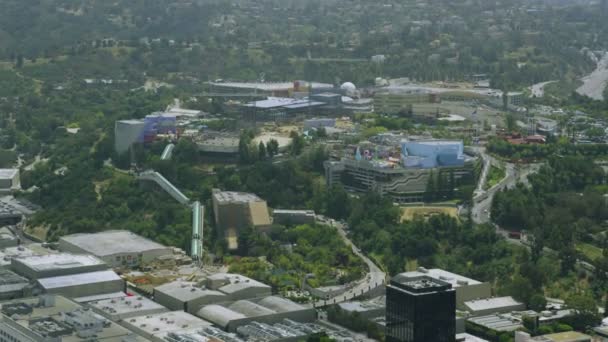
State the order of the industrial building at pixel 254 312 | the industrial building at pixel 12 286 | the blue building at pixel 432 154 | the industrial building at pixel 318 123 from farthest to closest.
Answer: the industrial building at pixel 318 123 < the blue building at pixel 432 154 < the industrial building at pixel 12 286 < the industrial building at pixel 254 312

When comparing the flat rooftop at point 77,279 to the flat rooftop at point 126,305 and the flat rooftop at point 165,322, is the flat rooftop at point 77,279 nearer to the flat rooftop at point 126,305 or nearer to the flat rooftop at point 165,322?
the flat rooftop at point 126,305

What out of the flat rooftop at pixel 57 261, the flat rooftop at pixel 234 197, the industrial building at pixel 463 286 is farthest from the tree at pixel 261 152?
the industrial building at pixel 463 286

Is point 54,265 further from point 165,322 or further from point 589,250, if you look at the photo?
point 589,250

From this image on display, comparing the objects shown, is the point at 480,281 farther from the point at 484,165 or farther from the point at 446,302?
the point at 484,165

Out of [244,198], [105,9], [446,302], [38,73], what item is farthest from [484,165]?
[105,9]

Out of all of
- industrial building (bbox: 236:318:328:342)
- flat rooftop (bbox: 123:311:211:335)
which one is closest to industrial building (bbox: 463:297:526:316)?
industrial building (bbox: 236:318:328:342)
